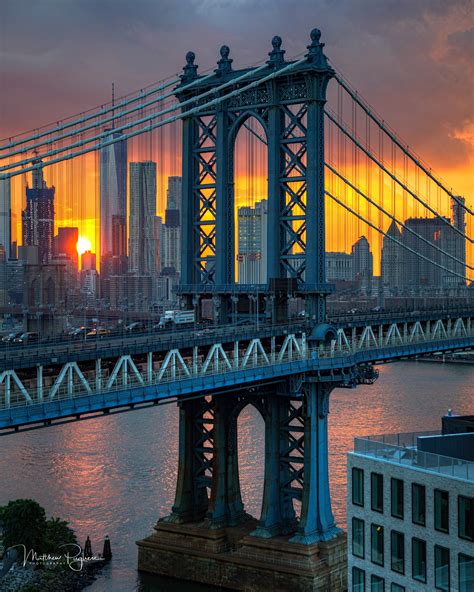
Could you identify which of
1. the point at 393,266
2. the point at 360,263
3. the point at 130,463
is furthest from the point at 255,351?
the point at 393,266

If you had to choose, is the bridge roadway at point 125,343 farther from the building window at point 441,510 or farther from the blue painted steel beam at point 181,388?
the building window at point 441,510

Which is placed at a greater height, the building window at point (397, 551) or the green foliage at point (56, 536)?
the building window at point (397, 551)

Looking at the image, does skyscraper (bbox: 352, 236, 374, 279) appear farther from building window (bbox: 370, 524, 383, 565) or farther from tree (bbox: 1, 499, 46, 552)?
building window (bbox: 370, 524, 383, 565)

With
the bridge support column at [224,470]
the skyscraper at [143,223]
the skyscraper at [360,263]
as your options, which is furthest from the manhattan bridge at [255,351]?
the skyscraper at [360,263]

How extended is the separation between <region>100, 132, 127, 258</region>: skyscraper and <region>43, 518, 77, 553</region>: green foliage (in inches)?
1252

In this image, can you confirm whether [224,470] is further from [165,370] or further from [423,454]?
[423,454]

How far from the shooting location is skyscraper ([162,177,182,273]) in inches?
3063

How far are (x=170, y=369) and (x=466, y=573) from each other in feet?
58.8

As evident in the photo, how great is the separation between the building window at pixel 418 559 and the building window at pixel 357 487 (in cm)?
232

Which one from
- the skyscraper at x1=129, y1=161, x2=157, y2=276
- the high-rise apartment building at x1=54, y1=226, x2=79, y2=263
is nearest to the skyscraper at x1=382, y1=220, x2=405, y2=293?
the skyscraper at x1=129, y1=161, x2=157, y2=276

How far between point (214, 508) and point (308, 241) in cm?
1215

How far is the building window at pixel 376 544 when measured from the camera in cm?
2797

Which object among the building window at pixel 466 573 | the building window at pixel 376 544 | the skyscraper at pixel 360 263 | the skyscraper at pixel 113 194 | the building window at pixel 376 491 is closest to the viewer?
the building window at pixel 466 573

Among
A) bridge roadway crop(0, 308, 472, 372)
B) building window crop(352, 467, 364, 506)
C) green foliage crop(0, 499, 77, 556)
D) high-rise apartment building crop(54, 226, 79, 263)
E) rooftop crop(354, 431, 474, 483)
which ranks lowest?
green foliage crop(0, 499, 77, 556)
